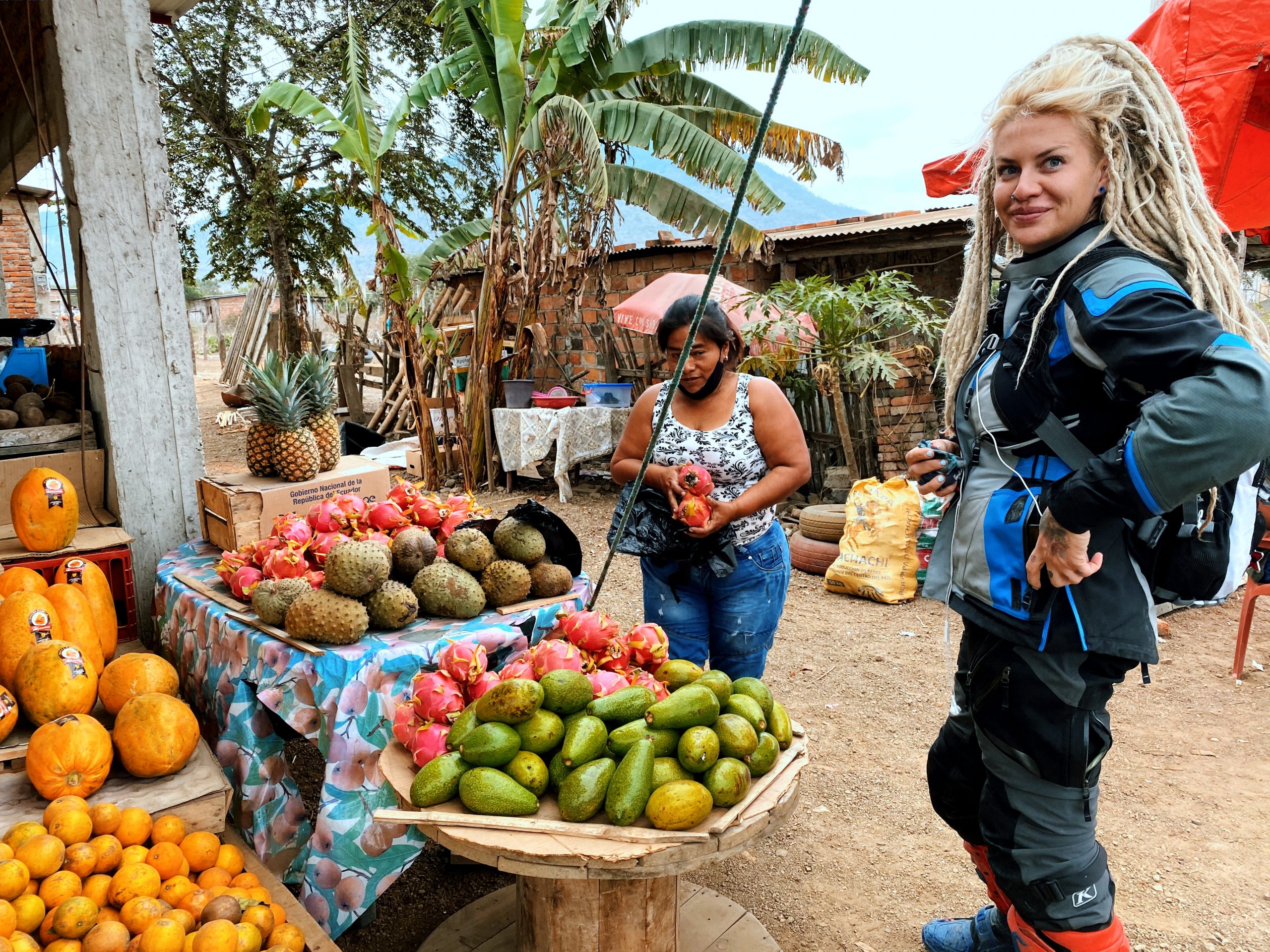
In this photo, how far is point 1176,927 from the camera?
269 centimetres

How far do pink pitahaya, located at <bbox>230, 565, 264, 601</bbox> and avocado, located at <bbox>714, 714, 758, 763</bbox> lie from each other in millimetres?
1644

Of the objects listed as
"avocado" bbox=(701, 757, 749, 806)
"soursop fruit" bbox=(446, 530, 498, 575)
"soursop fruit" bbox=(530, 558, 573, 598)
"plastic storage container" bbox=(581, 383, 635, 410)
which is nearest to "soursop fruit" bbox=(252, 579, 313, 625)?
"soursop fruit" bbox=(446, 530, 498, 575)

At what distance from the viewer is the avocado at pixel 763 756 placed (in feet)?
5.73

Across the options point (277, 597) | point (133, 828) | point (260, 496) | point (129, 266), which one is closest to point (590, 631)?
point (277, 597)

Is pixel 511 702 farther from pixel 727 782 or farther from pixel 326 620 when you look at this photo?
pixel 326 620

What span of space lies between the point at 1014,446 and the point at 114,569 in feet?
11.2

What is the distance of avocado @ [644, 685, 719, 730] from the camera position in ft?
5.72

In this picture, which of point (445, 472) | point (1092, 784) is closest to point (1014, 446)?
point (1092, 784)

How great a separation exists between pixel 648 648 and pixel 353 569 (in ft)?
2.88

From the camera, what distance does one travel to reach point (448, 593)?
243 centimetres

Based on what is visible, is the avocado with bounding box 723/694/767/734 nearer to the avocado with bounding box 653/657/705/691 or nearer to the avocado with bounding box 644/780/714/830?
the avocado with bounding box 653/657/705/691

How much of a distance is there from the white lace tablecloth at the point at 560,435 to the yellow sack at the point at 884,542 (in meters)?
3.50

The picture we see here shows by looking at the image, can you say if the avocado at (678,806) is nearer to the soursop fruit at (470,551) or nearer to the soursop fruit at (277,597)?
the soursop fruit at (470,551)

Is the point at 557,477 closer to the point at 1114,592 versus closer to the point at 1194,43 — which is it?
the point at 1194,43
